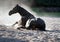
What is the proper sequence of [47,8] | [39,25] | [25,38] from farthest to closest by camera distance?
[47,8], [39,25], [25,38]

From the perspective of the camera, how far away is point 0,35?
541cm

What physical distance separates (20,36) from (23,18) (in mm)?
2198

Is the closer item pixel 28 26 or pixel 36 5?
pixel 28 26

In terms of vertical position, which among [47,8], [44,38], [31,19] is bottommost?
[44,38]

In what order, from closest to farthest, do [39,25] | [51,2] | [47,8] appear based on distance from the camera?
[39,25]
[47,8]
[51,2]

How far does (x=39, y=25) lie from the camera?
7.26 m

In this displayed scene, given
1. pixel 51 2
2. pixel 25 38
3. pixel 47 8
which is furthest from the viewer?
pixel 51 2

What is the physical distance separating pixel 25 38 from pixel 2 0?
76.4 feet

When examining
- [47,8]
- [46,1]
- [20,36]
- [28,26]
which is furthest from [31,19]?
[46,1]

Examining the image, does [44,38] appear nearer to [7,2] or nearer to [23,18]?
[23,18]

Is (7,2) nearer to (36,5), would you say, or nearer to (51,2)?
(36,5)

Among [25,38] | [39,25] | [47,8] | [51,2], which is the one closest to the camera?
[25,38]

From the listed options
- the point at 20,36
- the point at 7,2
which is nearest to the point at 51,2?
the point at 7,2

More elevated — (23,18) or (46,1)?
(46,1)
